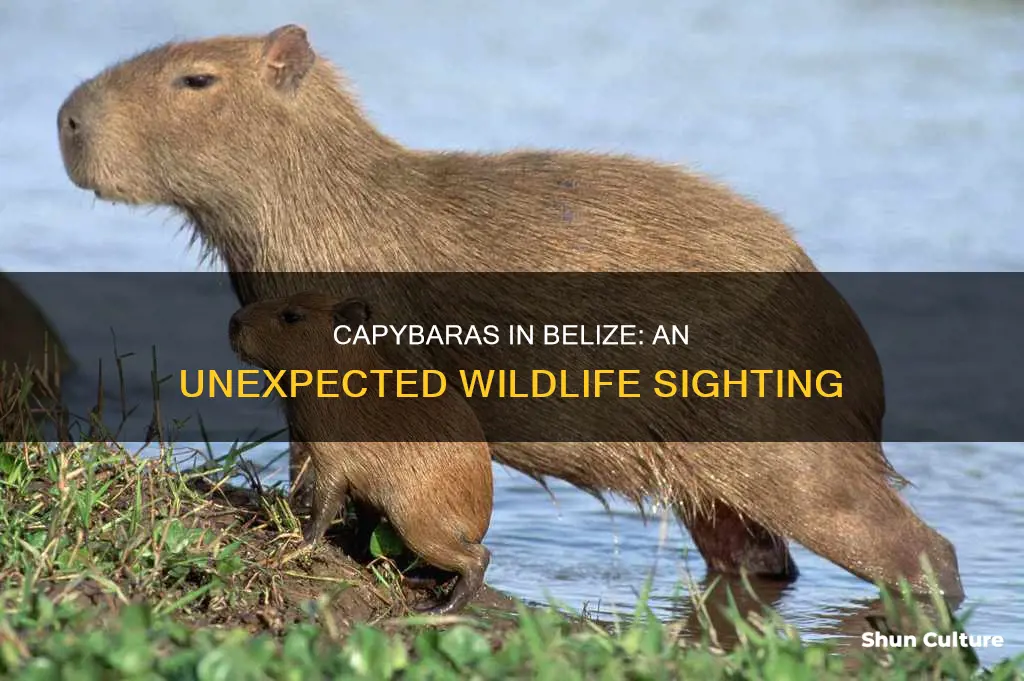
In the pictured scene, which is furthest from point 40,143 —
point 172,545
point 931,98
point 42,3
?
point 172,545

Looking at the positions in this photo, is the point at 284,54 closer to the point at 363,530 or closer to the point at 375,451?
the point at 375,451

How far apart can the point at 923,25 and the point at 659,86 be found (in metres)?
2.64

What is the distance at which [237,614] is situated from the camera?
14.7 ft

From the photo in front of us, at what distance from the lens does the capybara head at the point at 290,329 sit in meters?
4.91

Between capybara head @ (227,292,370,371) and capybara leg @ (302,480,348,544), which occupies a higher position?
capybara head @ (227,292,370,371)

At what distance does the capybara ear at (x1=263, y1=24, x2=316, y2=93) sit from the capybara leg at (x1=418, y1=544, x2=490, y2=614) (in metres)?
1.39

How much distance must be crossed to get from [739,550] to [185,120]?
2208 mm

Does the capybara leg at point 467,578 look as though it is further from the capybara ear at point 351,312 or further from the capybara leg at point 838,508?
the capybara leg at point 838,508

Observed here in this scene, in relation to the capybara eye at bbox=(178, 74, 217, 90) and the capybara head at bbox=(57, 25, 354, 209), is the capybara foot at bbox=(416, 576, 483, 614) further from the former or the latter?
the capybara eye at bbox=(178, 74, 217, 90)

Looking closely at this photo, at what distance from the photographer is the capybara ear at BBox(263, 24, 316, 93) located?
5.32 metres

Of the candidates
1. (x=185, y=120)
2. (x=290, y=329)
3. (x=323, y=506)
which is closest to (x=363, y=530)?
(x=323, y=506)

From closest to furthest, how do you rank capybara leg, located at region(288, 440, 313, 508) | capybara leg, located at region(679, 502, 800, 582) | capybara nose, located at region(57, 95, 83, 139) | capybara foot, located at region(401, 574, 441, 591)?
capybara foot, located at region(401, 574, 441, 591), capybara nose, located at region(57, 95, 83, 139), capybara leg, located at region(288, 440, 313, 508), capybara leg, located at region(679, 502, 800, 582)

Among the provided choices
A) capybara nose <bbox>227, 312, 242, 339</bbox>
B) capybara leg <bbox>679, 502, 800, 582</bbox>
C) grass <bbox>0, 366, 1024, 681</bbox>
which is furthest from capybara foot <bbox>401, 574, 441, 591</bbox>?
capybara leg <bbox>679, 502, 800, 582</bbox>

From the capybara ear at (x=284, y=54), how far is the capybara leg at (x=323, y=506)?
3.76 feet
